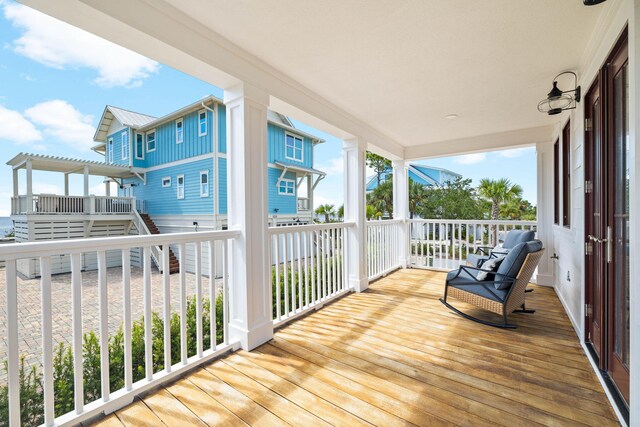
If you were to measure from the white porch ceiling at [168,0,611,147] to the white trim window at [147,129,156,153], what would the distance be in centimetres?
892

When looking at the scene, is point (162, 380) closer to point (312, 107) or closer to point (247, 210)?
point (247, 210)

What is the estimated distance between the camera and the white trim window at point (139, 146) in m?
10.1

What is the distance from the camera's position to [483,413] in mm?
1563

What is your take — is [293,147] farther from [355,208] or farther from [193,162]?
[355,208]

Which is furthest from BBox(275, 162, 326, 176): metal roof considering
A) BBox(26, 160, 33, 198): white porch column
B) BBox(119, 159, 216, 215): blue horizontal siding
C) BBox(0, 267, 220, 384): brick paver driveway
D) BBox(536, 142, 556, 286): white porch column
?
BBox(536, 142, 556, 286): white porch column

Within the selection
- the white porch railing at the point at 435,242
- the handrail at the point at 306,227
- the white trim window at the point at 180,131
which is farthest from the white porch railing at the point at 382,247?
→ the white trim window at the point at 180,131

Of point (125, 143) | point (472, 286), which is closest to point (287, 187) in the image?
point (125, 143)

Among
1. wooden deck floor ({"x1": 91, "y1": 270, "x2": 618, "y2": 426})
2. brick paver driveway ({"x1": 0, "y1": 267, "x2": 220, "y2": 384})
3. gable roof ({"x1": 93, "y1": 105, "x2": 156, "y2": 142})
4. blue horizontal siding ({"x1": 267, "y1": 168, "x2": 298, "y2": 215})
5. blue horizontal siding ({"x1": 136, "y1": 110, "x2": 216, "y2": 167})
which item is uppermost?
gable roof ({"x1": 93, "y1": 105, "x2": 156, "y2": 142})

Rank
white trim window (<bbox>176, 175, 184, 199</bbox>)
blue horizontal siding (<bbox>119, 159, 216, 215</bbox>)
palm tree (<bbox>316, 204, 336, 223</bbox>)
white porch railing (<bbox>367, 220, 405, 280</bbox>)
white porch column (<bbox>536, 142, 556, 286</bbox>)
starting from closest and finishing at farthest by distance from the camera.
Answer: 1. white porch column (<bbox>536, 142, 556, 286</bbox>)
2. white porch railing (<bbox>367, 220, 405, 280</bbox>)
3. blue horizontal siding (<bbox>119, 159, 216, 215</bbox>)
4. white trim window (<bbox>176, 175, 184, 199</bbox>)
5. palm tree (<bbox>316, 204, 336, 223</bbox>)

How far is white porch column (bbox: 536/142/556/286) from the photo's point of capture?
4.27 m

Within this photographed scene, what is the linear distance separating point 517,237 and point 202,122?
27.0ft

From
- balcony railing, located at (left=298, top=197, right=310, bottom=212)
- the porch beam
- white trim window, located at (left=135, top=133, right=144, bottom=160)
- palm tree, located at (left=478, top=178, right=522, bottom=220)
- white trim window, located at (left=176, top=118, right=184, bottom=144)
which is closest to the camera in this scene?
the porch beam

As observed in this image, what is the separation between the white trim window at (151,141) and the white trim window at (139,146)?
0.29m

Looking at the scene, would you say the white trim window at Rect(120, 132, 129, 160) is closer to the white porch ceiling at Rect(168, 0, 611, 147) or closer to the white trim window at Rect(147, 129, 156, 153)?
the white trim window at Rect(147, 129, 156, 153)
